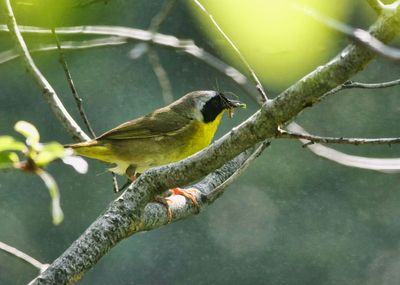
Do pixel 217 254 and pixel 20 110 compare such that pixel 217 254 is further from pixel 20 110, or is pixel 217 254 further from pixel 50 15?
pixel 50 15

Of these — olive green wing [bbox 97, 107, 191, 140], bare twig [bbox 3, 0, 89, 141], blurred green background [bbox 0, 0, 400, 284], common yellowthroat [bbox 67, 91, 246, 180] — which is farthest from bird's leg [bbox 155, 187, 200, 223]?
blurred green background [bbox 0, 0, 400, 284]

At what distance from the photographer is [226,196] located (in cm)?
720

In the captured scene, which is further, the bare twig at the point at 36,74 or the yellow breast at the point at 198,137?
the yellow breast at the point at 198,137

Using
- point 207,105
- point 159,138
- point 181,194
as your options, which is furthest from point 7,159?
point 207,105

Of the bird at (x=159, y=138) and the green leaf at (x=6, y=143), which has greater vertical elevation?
the bird at (x=159, y=138)

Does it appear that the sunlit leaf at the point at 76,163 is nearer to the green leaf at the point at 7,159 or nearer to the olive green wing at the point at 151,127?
the green leaf at the point at 7,159

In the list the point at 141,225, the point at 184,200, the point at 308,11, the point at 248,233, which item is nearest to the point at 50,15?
the point at 308,11

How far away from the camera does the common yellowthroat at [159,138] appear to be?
411 cm

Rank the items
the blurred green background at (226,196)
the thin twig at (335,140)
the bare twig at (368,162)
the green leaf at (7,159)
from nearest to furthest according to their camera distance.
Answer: the green leaf at (7,159) → the bare twig at (368,162) → the thin twig at (335,140) → the blurred green background at (226,196)

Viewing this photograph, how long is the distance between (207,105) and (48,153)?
3.09 metres

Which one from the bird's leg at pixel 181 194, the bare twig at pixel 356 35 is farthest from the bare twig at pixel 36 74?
the bare twig at pixel 356 35

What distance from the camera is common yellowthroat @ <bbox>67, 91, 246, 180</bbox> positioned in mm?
4113

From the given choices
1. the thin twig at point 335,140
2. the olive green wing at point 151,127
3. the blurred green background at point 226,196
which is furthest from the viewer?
the blurred green background at point 226,196

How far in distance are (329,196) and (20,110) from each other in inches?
106
